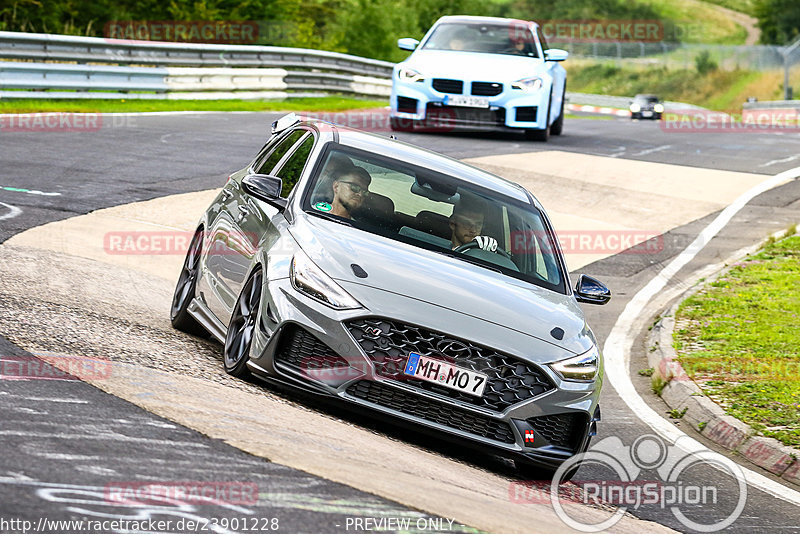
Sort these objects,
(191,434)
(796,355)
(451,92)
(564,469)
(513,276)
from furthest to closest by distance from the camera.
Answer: (451,92)
(796,355)
(513,276)
(564,469)
(191,434)

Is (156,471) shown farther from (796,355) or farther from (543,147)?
(543,147)

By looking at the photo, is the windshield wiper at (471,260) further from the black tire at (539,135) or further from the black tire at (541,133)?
the black tire at (539,135)

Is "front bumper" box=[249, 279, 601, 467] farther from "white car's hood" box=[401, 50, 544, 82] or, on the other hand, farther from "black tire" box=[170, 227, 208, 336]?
"white car's hood" box=[401, 50, 544, 82]

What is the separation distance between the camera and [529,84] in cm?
2044

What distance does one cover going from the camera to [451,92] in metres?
20.2

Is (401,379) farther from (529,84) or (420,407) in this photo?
(529,84)

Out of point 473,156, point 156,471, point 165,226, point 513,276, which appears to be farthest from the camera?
point 473,156

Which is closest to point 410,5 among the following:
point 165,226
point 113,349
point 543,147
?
point 543,147

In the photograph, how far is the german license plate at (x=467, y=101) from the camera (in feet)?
66.3

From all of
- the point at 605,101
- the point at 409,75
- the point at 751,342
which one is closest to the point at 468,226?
the point at 751,342

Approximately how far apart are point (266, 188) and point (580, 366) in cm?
221

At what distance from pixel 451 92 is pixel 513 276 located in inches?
522

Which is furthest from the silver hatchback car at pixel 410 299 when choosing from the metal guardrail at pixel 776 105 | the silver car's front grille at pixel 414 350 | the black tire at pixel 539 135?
the metal guardrail at pixel 776 105

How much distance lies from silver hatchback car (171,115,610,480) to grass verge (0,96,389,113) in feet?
45.2
